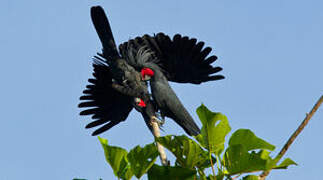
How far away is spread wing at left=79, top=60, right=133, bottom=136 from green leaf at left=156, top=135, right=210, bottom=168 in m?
2.33

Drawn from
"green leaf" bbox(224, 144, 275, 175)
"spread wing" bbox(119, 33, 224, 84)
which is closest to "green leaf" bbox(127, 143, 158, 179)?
"green leaf" bbox(224, 144, 275, 175)

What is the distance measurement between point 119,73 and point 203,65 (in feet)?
3.14

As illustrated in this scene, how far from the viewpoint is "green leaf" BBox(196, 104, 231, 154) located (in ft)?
9.62

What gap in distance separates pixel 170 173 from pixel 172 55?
8.25 feet

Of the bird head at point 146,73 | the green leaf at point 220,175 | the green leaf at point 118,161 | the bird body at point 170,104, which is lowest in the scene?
the green leaf at point 220,175

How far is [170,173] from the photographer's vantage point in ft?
8.99

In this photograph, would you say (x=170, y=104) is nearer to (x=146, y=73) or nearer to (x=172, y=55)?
(x=146, y=73)

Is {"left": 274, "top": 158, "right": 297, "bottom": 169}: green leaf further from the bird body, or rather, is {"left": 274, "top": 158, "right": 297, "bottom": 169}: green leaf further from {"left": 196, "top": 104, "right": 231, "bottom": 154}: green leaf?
the bird body

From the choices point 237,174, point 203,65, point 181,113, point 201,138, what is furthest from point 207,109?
point 203,65

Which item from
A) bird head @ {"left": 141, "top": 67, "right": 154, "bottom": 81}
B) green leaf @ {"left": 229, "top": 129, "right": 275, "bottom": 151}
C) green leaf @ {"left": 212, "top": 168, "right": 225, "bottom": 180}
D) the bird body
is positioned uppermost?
bird head @ {"left": 141, "top": 67, "right": 154, "bottom": 81}

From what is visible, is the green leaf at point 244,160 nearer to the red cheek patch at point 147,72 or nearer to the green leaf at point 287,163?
the green leaf at point 287,163

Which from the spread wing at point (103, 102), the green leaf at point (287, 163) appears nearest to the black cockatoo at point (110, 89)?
the spread wing at point (103, 102)

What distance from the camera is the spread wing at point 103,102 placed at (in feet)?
17.7

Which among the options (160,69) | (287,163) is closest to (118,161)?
(287,163)
